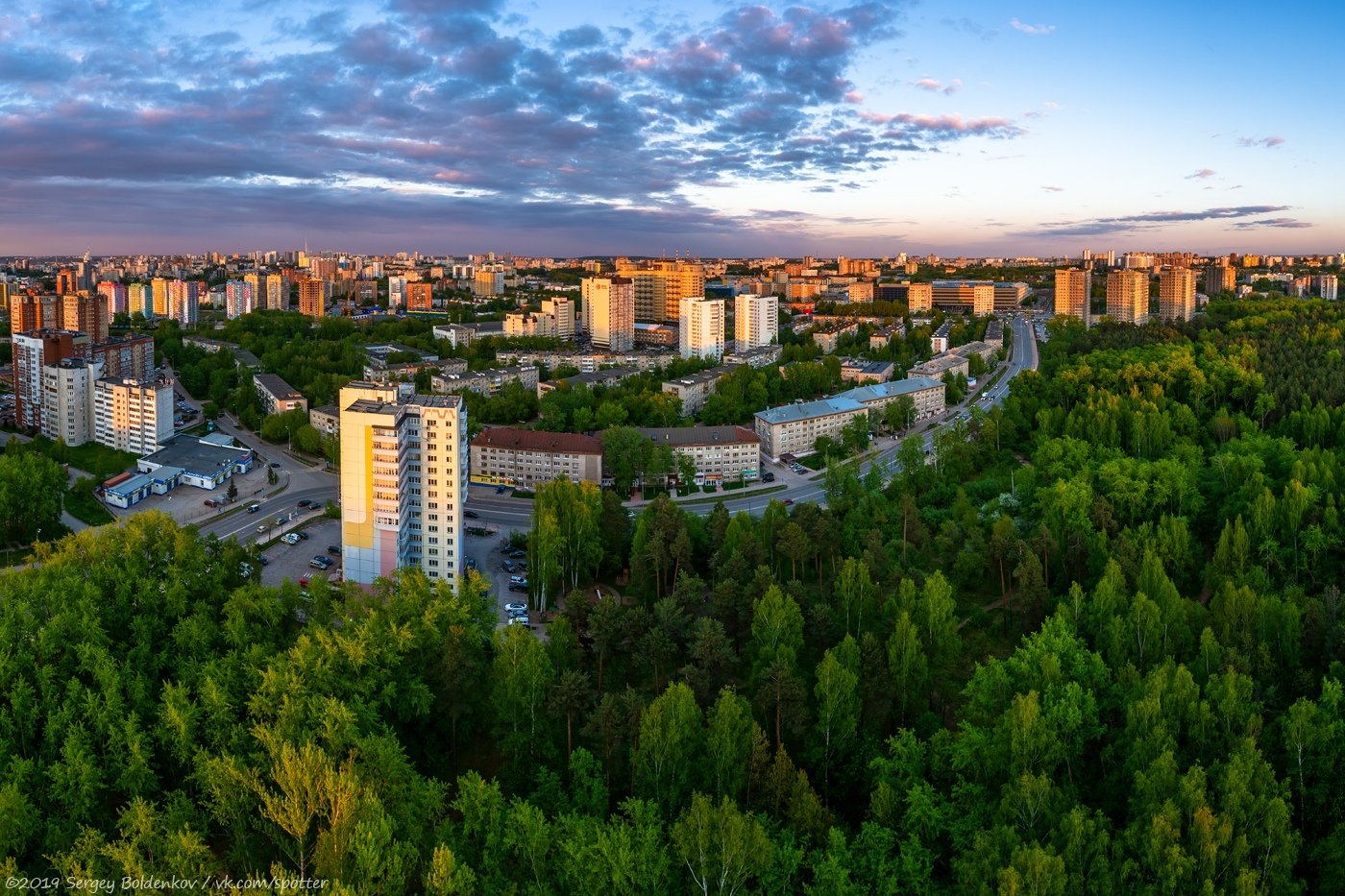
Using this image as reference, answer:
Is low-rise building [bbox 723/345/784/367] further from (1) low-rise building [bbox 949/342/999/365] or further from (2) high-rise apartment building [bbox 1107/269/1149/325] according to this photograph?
(2) high-rise apartment building [bbox 1107/269/1149/325]

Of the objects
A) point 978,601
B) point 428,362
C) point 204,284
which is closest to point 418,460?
point 978,601

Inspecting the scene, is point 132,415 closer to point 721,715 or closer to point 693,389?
point 693,389

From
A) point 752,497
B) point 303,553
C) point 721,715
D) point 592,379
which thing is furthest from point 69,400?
point 721,715

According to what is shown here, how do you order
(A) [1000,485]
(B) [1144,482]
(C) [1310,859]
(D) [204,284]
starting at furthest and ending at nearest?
(D) [204,284] < (A) [1000,485] < (B) [1144,482] < (C) [1310,859]

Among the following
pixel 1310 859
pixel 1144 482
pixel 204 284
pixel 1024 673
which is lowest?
pixel 1310 859

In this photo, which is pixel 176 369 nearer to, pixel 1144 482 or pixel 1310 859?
pixel 1144 482

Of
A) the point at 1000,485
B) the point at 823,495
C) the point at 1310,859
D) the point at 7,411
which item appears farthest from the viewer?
the point at 7,411

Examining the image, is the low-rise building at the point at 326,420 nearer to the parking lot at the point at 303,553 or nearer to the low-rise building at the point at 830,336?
the parking lot at the point at 303,553
